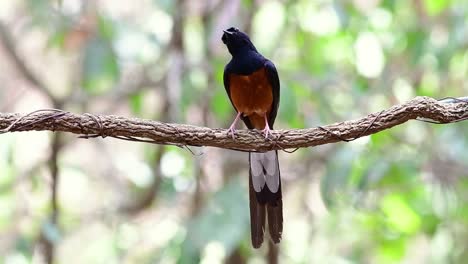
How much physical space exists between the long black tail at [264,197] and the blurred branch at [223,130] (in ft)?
1.96

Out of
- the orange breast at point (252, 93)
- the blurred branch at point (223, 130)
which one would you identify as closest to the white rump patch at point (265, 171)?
the orange breast at point (252, 93)

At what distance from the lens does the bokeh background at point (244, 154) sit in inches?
175

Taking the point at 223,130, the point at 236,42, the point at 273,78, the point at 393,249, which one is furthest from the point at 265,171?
the point at 393,249

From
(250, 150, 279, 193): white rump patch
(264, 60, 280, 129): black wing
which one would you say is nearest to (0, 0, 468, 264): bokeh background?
(264, 60, 280, 129): black wing

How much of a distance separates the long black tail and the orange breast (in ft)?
0.72

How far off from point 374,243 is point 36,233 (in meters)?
2.25

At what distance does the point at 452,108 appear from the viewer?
2.70 metres

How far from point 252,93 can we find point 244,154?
164cm

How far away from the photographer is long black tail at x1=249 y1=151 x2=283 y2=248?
328 centimetres

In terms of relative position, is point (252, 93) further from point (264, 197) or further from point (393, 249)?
point (393, 249)

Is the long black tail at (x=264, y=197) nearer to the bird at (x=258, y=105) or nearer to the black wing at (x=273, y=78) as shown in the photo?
the bird at (x=258, y=105)

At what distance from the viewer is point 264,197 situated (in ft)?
11.3

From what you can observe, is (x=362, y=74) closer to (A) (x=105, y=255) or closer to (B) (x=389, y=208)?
(B) (x=389, y=208)

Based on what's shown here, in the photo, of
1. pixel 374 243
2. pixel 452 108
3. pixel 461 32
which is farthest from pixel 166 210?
pixel 452 108
